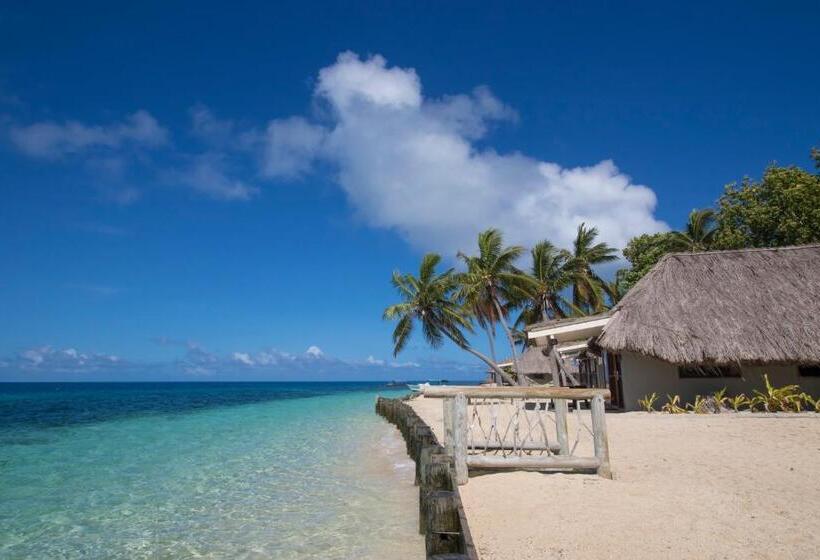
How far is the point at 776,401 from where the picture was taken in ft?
38.7

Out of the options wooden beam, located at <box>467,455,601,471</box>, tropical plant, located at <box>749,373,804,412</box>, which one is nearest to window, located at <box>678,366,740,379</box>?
tropical plant, located at <box>749,373,804,412</box>

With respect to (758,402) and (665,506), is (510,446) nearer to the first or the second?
(665,506)

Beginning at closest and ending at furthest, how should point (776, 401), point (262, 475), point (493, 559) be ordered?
1. point (493, 559)
2. point (262, 475)
3. point (776, 401)

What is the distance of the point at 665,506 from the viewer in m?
5.05

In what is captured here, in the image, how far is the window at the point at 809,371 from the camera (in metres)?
12.8

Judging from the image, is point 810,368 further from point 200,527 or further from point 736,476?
point 200,527

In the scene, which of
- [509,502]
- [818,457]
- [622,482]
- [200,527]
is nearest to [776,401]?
[818,457]

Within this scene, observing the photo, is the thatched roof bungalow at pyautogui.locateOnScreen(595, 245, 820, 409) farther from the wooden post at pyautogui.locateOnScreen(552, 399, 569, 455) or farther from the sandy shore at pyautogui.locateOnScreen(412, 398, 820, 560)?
the wooden post at pyautogui.locateOnScreen(552, 399, 569, 455)

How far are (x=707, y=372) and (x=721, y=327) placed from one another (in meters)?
1.34

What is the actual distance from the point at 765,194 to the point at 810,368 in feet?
36.6

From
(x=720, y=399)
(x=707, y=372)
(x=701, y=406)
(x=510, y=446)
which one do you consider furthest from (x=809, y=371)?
(x=510, y=446)

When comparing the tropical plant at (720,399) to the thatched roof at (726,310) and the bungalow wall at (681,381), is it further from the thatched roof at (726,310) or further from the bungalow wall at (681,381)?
the thatched roof at (726,310)

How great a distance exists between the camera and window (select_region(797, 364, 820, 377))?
12.8 m

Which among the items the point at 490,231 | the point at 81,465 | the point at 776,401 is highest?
the point at 490,231
